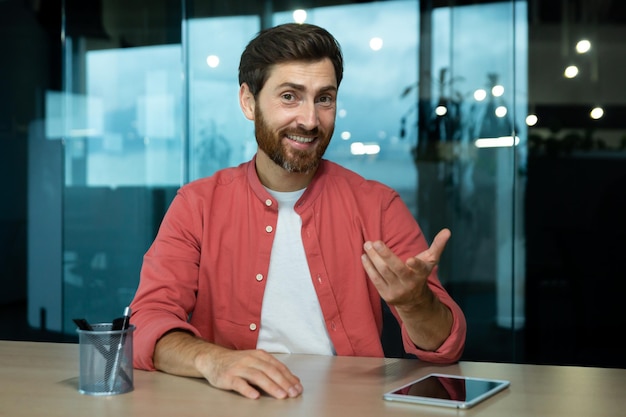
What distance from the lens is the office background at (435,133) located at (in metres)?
4.29

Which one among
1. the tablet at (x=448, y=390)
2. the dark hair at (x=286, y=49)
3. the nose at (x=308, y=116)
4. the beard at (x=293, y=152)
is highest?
the dark hair at (x=286, y=49)

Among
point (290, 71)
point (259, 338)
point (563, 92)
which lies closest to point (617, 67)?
point (563, 92)

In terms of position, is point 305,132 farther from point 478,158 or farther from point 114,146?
point 114,146

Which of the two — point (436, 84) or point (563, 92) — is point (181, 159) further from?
point (563, 92)

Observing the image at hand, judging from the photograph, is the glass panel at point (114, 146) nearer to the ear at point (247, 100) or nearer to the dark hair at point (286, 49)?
the ear at point (247, 100)

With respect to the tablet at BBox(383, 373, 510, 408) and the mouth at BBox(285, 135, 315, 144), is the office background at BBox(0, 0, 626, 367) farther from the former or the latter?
the tablet at BBox(383, 373, 510, 408)

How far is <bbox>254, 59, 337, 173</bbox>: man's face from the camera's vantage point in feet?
7.04

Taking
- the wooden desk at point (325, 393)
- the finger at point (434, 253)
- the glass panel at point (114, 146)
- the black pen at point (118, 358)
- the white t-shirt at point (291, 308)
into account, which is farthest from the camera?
the glass panel at point (114, 146)

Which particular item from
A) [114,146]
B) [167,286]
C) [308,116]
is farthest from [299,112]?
[114,146]

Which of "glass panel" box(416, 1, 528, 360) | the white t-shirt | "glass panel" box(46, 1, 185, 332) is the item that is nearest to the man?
the white t-shirt

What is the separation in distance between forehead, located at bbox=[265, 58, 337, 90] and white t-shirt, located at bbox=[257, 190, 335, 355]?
418 mm

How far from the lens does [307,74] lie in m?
2.15

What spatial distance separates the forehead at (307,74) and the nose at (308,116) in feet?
0.16

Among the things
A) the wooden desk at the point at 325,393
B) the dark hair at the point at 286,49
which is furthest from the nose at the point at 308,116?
the wooden desk at the point at 325,393
